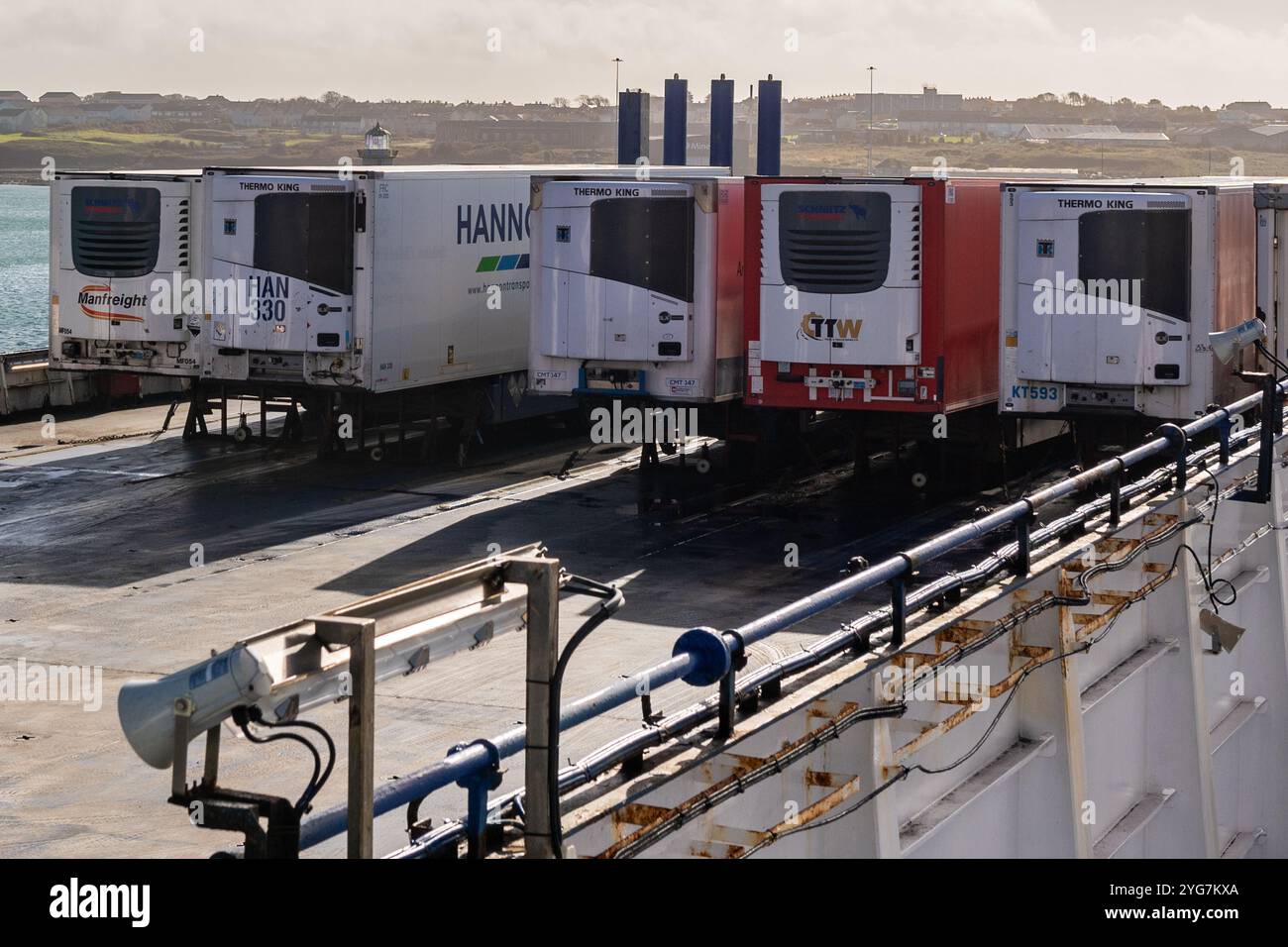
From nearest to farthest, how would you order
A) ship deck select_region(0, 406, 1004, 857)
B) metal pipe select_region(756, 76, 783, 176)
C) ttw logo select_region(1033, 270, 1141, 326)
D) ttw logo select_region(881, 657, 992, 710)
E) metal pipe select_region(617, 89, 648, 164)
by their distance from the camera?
1. ttw logo select_region(881, 657, 992, 710)
2. ship deck select_region(0, 406, 1004, 857)
3. ttw logo select_region(1033, 270, 1141, 326)
4. metal pipe select_region(617, 89, 648, 164)
5. metal pipe select_region(756, 76, 783, 176)

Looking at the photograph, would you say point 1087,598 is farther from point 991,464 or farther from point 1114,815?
point 991,464

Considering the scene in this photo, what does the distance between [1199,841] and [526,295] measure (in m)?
17.8

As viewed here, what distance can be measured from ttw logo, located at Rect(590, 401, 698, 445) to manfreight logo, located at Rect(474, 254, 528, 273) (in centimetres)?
323

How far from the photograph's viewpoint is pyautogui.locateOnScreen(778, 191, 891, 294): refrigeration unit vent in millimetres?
21344

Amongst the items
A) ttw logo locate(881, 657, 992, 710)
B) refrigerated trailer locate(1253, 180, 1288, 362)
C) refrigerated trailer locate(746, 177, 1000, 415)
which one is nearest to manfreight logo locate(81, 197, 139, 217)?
refrigerated trailer locate(746, 177, 1000, 415)

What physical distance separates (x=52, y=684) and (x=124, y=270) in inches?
504

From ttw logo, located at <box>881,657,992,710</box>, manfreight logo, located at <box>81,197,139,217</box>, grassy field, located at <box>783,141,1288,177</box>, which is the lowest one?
ttw logo, located at <box>881,657,992,710</box>

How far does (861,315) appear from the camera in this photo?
21500mm

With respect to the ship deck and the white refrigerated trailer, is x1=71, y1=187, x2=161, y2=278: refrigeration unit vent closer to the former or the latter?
the white refrigerated trailer

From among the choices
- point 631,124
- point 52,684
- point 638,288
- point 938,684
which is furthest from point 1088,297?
point 631,124
